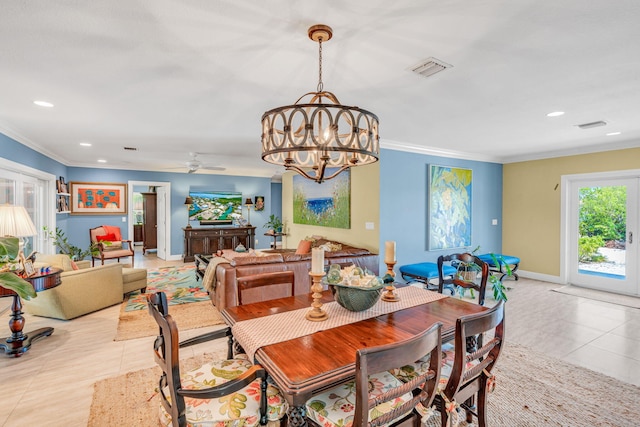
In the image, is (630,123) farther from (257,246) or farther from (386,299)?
(257,246)

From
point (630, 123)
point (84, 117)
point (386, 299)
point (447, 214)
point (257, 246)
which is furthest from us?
point (257, 246)

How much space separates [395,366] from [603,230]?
6129mm

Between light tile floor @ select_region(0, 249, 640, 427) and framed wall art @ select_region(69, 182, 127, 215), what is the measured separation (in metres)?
3.40

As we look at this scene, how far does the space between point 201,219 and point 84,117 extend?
16.3 feet

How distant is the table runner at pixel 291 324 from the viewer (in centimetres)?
161

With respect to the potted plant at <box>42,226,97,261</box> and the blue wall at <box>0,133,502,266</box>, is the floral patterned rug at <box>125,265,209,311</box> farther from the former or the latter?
the blue wall at <box>0,133,502,266</box>

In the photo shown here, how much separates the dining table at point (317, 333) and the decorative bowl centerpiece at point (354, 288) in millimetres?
81

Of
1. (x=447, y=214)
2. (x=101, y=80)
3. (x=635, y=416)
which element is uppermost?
(x=101, y=80)

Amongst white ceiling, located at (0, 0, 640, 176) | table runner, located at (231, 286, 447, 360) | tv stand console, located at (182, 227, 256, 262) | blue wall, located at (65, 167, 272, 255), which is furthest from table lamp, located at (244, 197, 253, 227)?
table runner, located at (231, 286, 447, 360)

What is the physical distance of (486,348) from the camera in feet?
5.16

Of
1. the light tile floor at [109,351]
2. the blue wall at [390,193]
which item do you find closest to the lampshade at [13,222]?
the light tile floor at [109,351]

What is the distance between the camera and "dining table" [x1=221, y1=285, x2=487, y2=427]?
4.26 feet

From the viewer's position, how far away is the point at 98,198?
7410 millimetres

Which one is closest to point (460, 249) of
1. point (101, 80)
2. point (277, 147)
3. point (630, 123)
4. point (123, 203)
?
point (630, 123)
